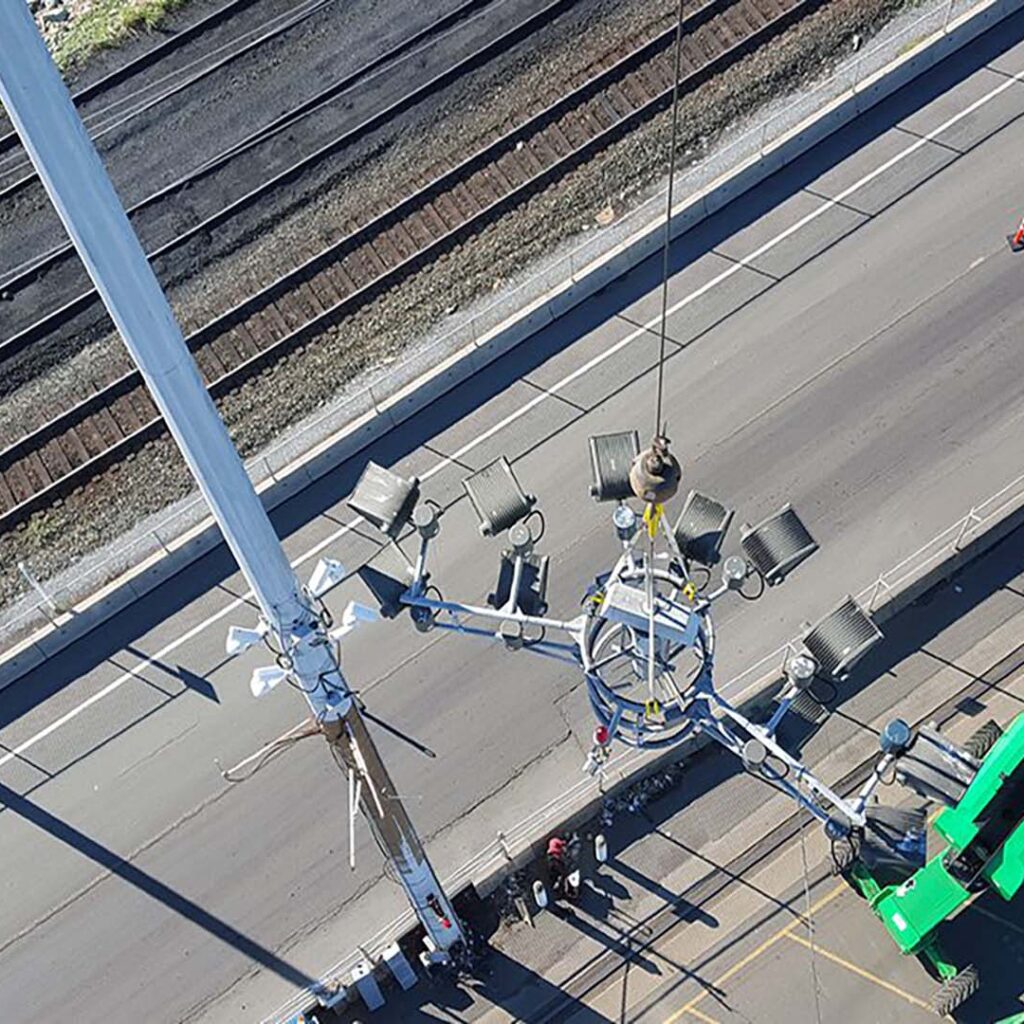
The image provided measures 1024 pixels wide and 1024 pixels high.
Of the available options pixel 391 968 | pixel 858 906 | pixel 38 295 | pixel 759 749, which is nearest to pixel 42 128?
pixel 759 749

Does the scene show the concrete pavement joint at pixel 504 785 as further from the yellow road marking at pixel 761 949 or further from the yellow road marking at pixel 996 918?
the yellow road marking at pixel 996 918

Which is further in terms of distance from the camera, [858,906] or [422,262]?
[422,262]

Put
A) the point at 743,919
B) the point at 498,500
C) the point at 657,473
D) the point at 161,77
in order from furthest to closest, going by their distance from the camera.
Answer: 1. the point at 161,77
2. the point at 743,919
3. the point at 498,500
4. the point at 657,473

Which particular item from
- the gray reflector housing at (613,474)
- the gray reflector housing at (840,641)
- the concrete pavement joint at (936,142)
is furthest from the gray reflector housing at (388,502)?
the concrete pavement joint at (936,142)

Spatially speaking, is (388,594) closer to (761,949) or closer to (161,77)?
(761,949)

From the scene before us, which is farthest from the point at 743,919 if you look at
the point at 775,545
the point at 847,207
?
the point at 847,207

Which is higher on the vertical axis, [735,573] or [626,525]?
[626,525]

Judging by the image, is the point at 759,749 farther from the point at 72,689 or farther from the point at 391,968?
the point at 72,689

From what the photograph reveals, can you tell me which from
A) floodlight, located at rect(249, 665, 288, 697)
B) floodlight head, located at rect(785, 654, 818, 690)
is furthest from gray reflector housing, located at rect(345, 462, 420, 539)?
floodlight head, located at rect(785, 654, 818, 690)
